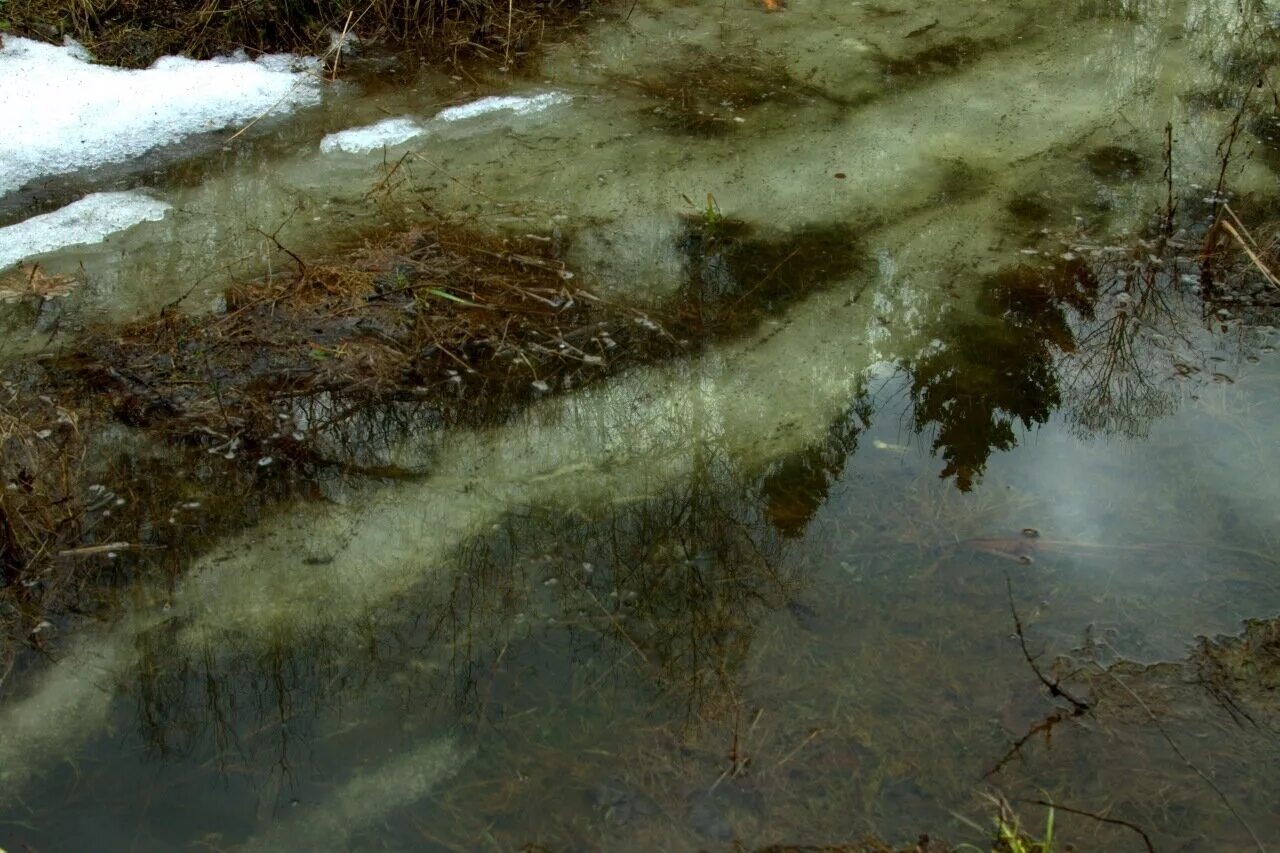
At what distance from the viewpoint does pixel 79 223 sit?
4.11m

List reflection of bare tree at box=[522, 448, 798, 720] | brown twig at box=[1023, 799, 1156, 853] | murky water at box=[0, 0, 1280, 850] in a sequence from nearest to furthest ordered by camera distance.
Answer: brown twig at box=[1023, 799, 1156, 853], murky water at box=[0, 0, 1280, 850], reflection of bare tree at box=[522, 448, 798, 720]

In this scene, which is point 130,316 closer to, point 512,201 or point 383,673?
point 512,201

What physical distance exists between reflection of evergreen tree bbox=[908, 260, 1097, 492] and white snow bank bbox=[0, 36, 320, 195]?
113 inches

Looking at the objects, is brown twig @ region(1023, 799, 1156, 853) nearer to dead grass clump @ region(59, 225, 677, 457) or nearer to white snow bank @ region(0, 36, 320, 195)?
dead grass clump @ region(59, 225, 677, 457)

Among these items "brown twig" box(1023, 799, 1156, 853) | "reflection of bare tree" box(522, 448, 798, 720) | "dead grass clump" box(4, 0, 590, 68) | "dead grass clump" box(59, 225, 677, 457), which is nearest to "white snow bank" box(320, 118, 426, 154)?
"dead grass clump" box(4, 0, 590, 68)

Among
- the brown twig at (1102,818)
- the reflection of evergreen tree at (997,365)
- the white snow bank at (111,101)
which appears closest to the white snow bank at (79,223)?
the white snow bank at (111,101)

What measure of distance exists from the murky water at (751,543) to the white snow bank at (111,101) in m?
0.23

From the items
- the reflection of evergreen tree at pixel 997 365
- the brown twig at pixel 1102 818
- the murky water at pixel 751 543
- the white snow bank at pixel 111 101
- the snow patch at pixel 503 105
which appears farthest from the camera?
the snow patch at pixel 503 105

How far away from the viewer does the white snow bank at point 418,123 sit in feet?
15.0

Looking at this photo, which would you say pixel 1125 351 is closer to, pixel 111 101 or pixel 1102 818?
pixel 1102 818

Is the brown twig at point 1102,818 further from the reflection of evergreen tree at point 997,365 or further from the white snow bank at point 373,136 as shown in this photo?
the white snow bank at point 373,136

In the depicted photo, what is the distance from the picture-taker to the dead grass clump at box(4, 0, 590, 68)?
4996mm

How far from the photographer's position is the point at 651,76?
5.02 meters

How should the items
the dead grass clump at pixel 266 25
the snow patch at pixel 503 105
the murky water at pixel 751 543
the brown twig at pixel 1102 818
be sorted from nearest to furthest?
the brown twig at pixel 1102 818, the murky water at pixel 751 543, the snow patch at pixel 503 105, the dead grass clump at pixel 266 25
